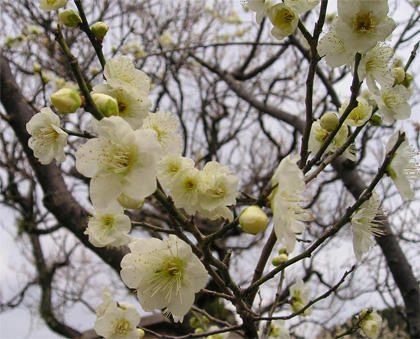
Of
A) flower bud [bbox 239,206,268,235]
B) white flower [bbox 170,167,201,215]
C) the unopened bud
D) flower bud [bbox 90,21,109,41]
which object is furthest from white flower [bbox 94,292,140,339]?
the unopened bud

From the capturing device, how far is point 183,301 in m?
0.85

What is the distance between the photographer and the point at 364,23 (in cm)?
86

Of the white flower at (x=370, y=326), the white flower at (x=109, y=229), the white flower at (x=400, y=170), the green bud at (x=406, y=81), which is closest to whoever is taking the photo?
the white flower at (x=400, y=170)

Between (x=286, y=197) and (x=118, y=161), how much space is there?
0.38 meters

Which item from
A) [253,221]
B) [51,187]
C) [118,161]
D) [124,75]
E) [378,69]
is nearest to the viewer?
[253,221]

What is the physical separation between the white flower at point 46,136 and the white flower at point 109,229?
0.21m

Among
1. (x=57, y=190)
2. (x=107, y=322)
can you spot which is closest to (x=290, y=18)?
(x=107, y=322)

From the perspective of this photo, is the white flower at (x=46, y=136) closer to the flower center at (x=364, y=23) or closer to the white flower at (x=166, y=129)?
the white flower at (x=166, y=129)

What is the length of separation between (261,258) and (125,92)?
592mm

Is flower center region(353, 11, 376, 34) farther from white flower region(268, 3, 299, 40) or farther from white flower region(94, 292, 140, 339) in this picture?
white flower region(94, 292, 140, 339)

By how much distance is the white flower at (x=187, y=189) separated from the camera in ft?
2.75

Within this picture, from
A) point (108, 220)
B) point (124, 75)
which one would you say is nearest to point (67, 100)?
point (124, 75)

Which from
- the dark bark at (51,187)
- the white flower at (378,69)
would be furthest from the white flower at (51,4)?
the dark bark at (51,187)

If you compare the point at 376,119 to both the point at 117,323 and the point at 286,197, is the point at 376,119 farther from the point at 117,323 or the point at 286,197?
the point at 117,323
